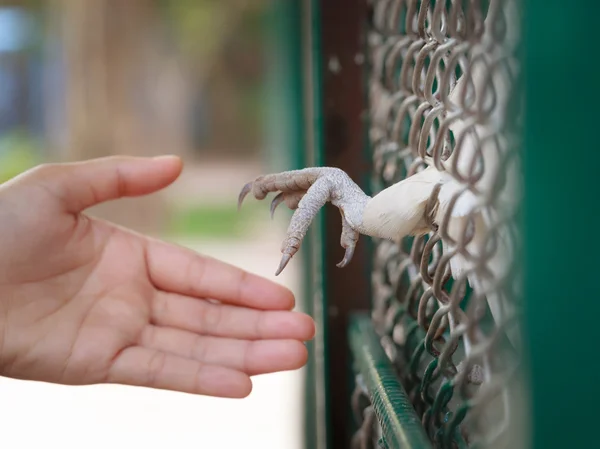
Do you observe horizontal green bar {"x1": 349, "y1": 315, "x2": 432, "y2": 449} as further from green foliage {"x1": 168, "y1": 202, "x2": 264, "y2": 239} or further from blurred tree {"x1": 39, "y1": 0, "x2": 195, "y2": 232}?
green foliage {"x1": 168, "y1": 202, "x2": 264, "y2": 239}

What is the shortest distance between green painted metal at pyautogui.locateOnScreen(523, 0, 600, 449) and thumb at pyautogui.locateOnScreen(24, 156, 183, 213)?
45cm

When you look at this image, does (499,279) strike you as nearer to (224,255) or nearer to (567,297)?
(567,297)

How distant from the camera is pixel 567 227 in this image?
267 mm

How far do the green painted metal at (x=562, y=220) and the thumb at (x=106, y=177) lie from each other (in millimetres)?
452

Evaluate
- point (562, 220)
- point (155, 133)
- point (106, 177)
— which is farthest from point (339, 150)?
point (155, 133)

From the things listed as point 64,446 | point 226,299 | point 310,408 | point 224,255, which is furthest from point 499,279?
point 224,255

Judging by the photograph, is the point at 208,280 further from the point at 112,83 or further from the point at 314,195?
the point at 112,83

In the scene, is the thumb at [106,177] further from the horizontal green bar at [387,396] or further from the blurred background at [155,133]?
the blurred background at [155,133]

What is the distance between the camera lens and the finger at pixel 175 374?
24.5 inches

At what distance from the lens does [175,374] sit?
0.63 meters

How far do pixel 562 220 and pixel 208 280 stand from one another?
1.50ft

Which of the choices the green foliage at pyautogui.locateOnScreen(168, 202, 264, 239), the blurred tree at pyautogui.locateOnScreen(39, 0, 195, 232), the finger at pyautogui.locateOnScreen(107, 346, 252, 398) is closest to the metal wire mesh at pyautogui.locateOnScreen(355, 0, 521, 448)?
the finger at pyautogui.locateOnScreen(107, 346, 252, 398)

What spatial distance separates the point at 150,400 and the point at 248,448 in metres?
0.45

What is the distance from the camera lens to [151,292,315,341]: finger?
0.65 m
